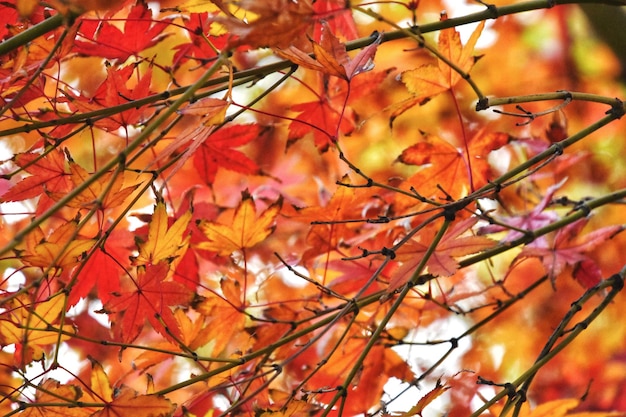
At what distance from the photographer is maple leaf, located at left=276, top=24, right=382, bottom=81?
2.54 feet

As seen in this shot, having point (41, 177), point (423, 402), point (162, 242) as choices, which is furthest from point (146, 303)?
point (423, 402)

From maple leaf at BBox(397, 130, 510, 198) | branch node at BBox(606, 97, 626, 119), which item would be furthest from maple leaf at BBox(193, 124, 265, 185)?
branch node at BBox(606, 97, 626, 119)

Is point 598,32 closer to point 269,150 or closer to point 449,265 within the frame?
point 269,150

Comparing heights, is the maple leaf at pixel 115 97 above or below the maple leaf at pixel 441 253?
above

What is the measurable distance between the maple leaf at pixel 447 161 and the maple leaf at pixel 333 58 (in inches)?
9.0

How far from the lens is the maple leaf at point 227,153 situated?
108 cm

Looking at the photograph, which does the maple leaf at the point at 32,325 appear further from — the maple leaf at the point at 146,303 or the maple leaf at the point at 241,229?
the maple leaf at the point at 241,229

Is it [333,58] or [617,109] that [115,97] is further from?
[617,109]

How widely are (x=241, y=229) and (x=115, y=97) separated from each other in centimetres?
23

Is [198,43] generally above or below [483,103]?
above

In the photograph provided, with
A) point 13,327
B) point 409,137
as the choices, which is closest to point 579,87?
point 409,137

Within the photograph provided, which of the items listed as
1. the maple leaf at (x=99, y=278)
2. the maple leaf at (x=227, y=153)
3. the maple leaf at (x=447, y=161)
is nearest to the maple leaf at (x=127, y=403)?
the maple leaf at (x=99, y=278)

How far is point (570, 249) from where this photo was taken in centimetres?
106

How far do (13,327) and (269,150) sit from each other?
51.5 inches
